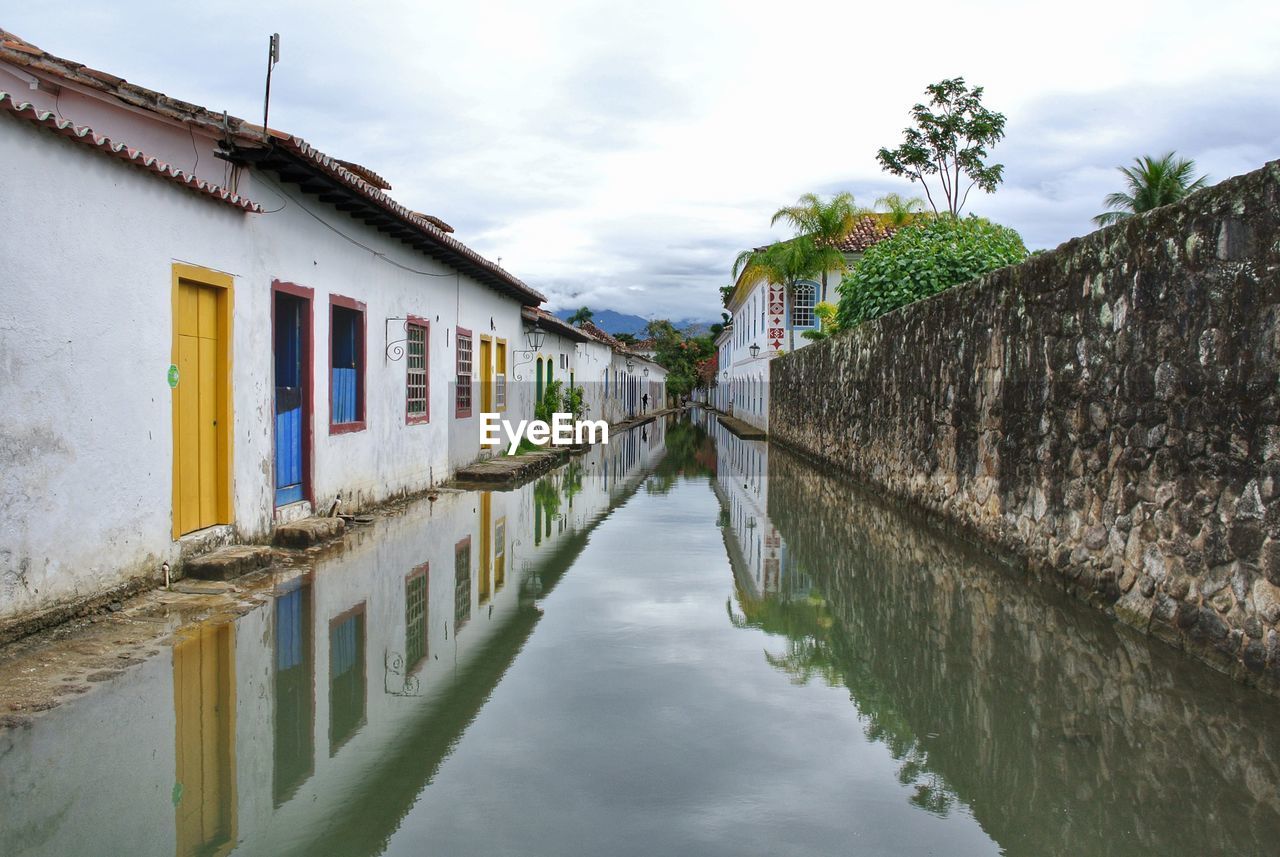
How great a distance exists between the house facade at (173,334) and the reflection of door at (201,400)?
18mm

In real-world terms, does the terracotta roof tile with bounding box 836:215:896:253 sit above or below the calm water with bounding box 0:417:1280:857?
above

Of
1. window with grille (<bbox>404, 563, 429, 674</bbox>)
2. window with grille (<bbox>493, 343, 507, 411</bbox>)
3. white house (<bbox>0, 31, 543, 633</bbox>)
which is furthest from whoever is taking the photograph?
window with grille (<bbox>493, 343, 507, 411</bbox>)

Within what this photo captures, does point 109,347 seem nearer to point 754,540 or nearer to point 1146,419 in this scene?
point 754,540

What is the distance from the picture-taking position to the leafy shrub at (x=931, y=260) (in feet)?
51.7

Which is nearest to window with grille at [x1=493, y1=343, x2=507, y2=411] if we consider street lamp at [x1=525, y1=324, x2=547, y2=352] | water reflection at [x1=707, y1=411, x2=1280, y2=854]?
street lamp at [x1=525, y1=324, x2=547, y2=352]

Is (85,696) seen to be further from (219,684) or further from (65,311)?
(65,311)

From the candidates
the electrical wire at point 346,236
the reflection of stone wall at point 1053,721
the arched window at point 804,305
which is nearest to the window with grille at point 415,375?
the electrical wire at point 346,236

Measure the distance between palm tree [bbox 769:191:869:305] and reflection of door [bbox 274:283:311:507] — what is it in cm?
2457

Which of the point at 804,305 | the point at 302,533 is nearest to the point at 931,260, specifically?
the point at 302,533

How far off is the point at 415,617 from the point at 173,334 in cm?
285

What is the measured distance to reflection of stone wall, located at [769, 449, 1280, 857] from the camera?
3.40 meters

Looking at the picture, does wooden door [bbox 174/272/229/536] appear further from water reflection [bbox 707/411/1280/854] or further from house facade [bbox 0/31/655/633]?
water reflection [bbox 707/411/1280/854]

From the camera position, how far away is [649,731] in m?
4.19

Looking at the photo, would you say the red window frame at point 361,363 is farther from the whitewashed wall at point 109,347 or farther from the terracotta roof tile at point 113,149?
the terracotta roof tile at point 113,149
